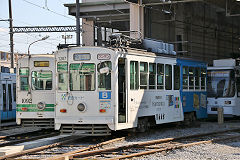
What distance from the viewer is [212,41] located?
139 feet

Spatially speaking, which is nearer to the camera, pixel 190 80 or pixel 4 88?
pixel 190 80

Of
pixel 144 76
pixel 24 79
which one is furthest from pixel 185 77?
pixel 24 79

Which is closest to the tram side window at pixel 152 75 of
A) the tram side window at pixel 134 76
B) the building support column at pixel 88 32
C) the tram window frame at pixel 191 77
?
the tram side window at pixel 134 76

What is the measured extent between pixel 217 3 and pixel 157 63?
16.9 meters

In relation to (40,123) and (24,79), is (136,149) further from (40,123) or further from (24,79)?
(24,79)

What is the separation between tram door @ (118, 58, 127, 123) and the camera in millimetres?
14539

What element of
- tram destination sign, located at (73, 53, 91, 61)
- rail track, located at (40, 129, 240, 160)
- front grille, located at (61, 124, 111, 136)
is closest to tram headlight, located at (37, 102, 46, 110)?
front grille, located at (61, 124, 111, 136)

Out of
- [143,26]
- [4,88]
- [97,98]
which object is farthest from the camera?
[143,26]

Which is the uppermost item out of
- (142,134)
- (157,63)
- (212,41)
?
(212,41)

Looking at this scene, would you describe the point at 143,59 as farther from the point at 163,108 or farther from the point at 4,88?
the point at 4,88

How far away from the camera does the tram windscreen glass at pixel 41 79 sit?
17.0 meters

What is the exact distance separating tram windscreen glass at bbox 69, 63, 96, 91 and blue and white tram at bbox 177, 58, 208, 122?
497cm

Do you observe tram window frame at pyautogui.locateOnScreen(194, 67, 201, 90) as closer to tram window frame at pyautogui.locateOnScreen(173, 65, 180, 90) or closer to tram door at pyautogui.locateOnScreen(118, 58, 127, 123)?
tram window frame at pyautogui.locateOnScreen(173, 65, 180, 90)

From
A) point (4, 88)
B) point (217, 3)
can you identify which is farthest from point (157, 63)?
point (217, 3)
